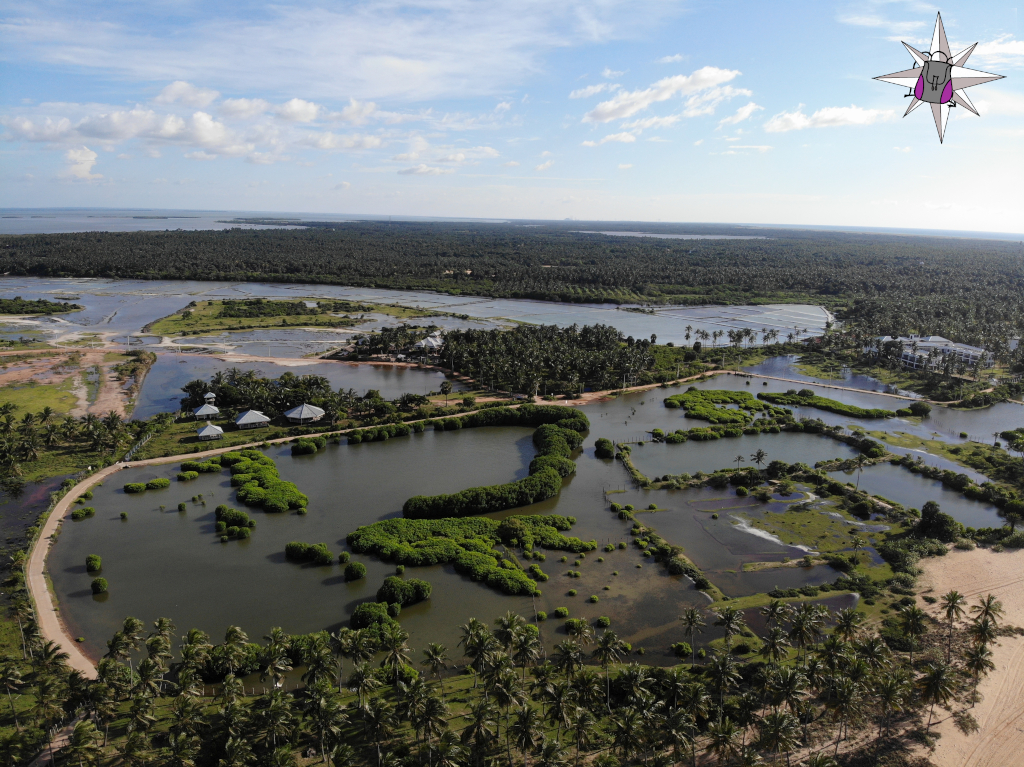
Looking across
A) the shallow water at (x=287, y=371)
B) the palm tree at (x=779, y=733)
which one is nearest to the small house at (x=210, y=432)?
the shallow water at (x=287, y=371)

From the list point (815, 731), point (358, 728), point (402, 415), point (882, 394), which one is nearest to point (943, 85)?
point (815, 731)

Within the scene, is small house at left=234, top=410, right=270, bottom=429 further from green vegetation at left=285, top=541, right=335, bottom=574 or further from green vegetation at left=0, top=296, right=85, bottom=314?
green vegetation at left=0, top=296, right=85, bottom=314

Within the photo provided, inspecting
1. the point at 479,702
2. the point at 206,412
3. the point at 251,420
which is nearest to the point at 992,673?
the point at 479,702

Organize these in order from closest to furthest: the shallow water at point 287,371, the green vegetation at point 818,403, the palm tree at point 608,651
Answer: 1. the palm tree at point 608,651
2. the green vegetation at point 818,403
3. the shallow water at point 287,371

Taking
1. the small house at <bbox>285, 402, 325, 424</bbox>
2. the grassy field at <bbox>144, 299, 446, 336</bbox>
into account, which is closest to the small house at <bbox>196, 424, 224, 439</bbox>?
the small house at <bbox>285, 402, 325, 424</bbox>

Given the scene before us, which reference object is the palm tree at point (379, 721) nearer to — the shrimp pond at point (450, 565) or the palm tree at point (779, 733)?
the shrimp pond at point (450, 565)

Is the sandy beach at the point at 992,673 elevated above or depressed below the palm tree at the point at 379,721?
below
